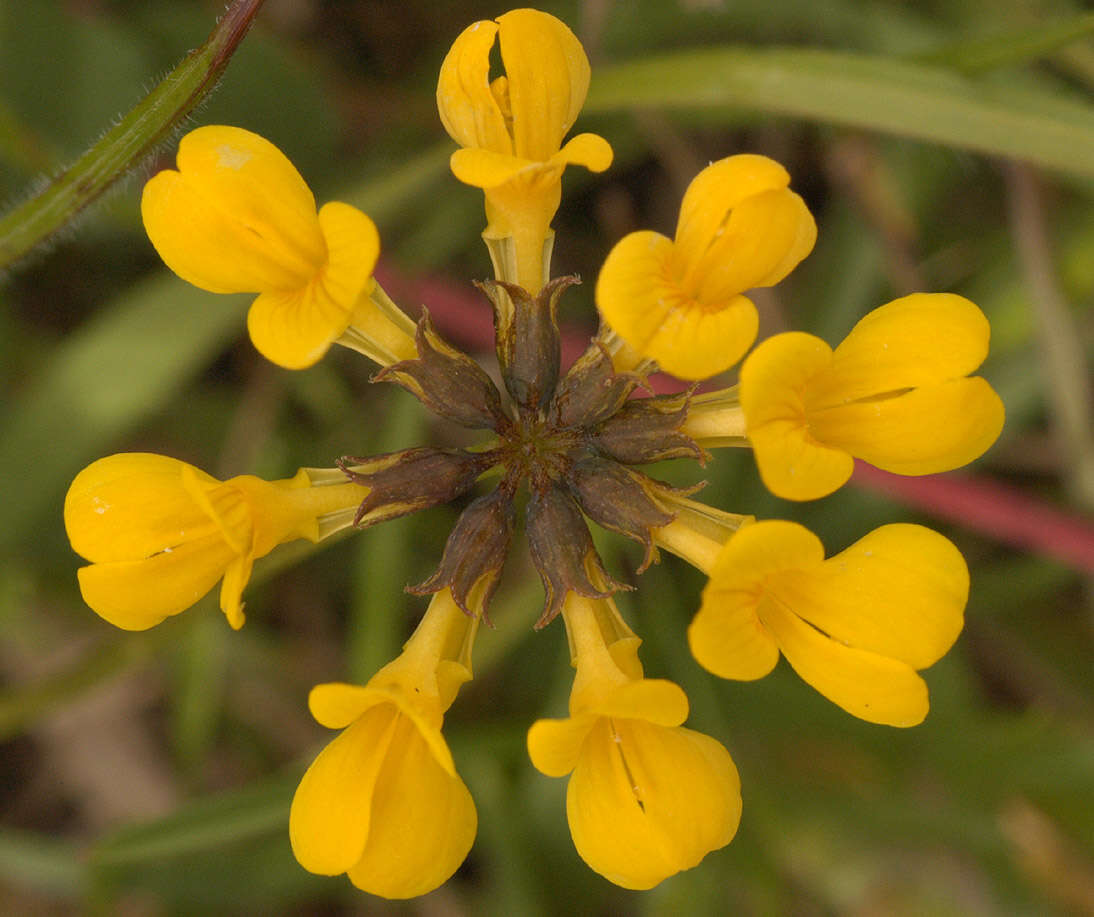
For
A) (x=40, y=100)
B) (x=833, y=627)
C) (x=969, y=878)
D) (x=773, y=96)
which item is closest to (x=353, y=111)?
(x=40, y=100)

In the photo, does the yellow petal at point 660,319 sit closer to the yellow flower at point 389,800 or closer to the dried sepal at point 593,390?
the dried sepal at point 593,390

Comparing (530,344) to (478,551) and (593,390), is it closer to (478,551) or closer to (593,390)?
(593,390)

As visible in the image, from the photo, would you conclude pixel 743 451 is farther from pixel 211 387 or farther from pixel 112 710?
pixel 112 710

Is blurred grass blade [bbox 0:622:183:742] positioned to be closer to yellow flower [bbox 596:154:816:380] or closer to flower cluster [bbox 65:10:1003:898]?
flower cluster [bbox 65:10:1003:898]

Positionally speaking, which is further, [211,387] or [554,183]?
[211,387]

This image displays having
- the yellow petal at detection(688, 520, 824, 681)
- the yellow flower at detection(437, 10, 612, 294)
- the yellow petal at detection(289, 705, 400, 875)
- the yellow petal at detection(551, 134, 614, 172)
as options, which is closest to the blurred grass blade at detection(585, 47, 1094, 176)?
the yellow flower at detection(437, 10, 612, 294)

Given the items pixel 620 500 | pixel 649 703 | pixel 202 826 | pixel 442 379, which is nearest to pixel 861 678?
pixel 649 703

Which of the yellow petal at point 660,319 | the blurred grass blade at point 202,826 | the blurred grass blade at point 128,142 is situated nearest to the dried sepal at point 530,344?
the yellow petal at point 660,319

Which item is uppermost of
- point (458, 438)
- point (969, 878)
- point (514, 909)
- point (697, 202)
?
point (697, 202)
